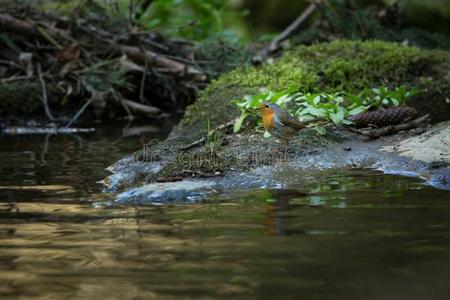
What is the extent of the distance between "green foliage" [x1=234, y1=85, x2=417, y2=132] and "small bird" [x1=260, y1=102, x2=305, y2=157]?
420mm

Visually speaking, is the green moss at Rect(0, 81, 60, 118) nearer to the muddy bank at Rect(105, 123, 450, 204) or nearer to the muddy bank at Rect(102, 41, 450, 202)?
the muddy bank at Rect(102, 41, 450, 202)

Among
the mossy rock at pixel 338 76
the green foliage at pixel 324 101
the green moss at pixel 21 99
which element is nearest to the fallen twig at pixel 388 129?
the green foliage at pixel 324 101

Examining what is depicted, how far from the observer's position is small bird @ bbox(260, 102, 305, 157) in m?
4.65

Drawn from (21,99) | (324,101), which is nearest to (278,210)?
(324,101)

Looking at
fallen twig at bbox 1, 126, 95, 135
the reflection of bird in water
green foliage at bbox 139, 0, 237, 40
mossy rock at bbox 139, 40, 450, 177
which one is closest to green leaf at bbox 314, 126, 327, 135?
mossy rock at bbox 139, 40, 450, 177

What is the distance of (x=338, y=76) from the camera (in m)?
6.51

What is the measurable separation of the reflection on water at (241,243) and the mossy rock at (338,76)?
1975 mm

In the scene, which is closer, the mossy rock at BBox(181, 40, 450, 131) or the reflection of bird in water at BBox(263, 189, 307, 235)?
the reflection of bird in water at BBox(263, 189, 307, 235)

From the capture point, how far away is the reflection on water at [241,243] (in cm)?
242

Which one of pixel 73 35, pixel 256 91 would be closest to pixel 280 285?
pixel 256 91

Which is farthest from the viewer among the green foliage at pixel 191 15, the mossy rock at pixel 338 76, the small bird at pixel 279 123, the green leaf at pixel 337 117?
the green foliage at pixel 191 15

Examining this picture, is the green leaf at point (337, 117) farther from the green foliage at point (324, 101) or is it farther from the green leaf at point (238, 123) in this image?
the green leaf at point (238, 123)

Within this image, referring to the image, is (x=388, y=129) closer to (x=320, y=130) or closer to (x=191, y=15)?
(x=320, y=130)

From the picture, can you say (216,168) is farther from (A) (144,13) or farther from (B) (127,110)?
(A) (144,13)
